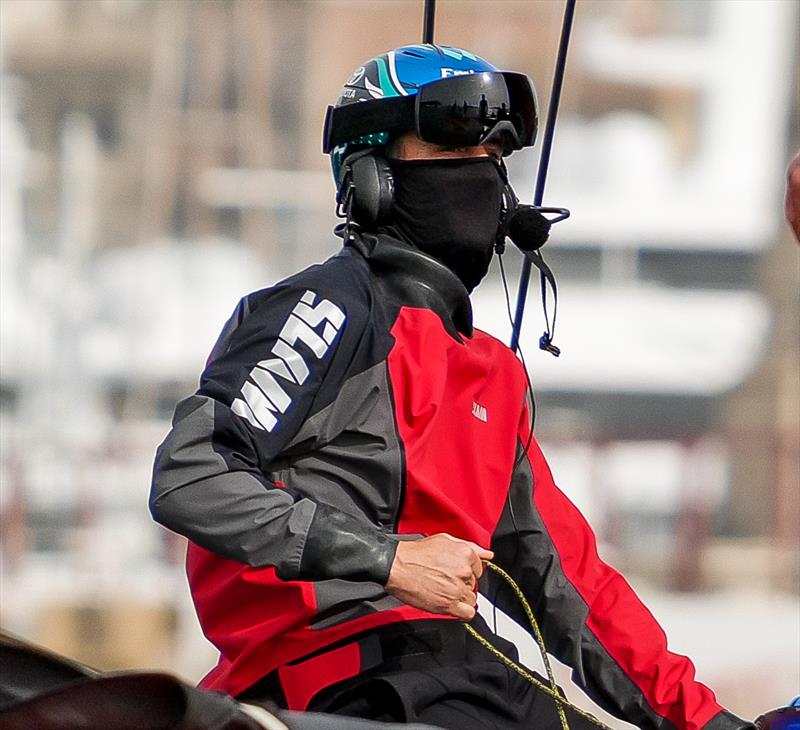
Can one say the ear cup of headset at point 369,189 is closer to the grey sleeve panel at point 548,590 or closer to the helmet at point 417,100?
the helmet at point 417,100

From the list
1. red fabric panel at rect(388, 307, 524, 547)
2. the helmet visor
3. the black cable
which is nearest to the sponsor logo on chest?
red fabric panel at rect(388, 307, 524, 547)

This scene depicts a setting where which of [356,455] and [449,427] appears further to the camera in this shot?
[449,427]

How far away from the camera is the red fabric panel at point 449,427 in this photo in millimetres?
2246

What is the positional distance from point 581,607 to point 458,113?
2.50 ft

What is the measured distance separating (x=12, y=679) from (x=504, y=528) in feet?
2.95

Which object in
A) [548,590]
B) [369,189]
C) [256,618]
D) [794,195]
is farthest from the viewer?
[548,590]

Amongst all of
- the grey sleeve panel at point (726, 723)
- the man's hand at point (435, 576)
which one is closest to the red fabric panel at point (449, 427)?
the man's hand at point (435, 576)

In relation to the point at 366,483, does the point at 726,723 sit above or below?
below

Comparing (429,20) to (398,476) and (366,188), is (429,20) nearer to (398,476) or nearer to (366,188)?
(366,188)

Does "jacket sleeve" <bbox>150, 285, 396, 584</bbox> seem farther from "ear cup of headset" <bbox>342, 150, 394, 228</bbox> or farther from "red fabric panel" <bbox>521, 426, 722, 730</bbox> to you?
"red fabric panel" <bbox>521, 426, 722, 730</bbox>

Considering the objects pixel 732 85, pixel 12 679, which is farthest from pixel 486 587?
pixel 732 85

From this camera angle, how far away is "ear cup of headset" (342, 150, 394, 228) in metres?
2.41

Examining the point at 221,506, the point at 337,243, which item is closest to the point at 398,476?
the point at 221,506

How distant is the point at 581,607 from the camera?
8.23 ft
